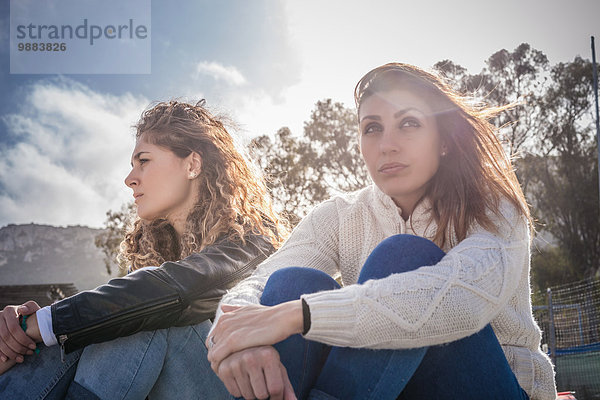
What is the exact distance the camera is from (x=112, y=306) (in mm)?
1787

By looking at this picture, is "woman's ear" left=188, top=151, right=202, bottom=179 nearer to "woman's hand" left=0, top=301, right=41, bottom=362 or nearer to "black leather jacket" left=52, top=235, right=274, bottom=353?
"black leather jacket" left=52, top=235, right=274, bottom=353

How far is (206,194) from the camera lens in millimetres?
2770

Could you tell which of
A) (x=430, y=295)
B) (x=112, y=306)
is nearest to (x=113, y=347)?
(x=112, y=306)

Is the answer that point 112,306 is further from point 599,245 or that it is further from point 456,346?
point 599,245

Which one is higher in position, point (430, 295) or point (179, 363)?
point (430, 295)

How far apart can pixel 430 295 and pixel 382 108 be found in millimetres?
913

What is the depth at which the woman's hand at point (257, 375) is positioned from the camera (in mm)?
1275

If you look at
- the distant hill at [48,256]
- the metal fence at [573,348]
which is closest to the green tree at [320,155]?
the metal fence at [573,348]

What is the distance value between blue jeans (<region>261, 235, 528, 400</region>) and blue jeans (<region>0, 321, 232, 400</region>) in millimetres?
675

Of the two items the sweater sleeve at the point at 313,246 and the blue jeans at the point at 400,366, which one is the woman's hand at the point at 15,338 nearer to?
the sweater sleeve at the point at 313,246

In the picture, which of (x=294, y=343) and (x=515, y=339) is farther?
(x=515, y=339)

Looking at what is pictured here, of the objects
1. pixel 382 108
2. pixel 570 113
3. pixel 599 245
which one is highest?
pixel 570 113

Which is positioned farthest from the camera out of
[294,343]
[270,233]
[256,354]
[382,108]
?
[270,233]

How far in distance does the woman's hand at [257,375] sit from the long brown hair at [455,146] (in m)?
0.90
